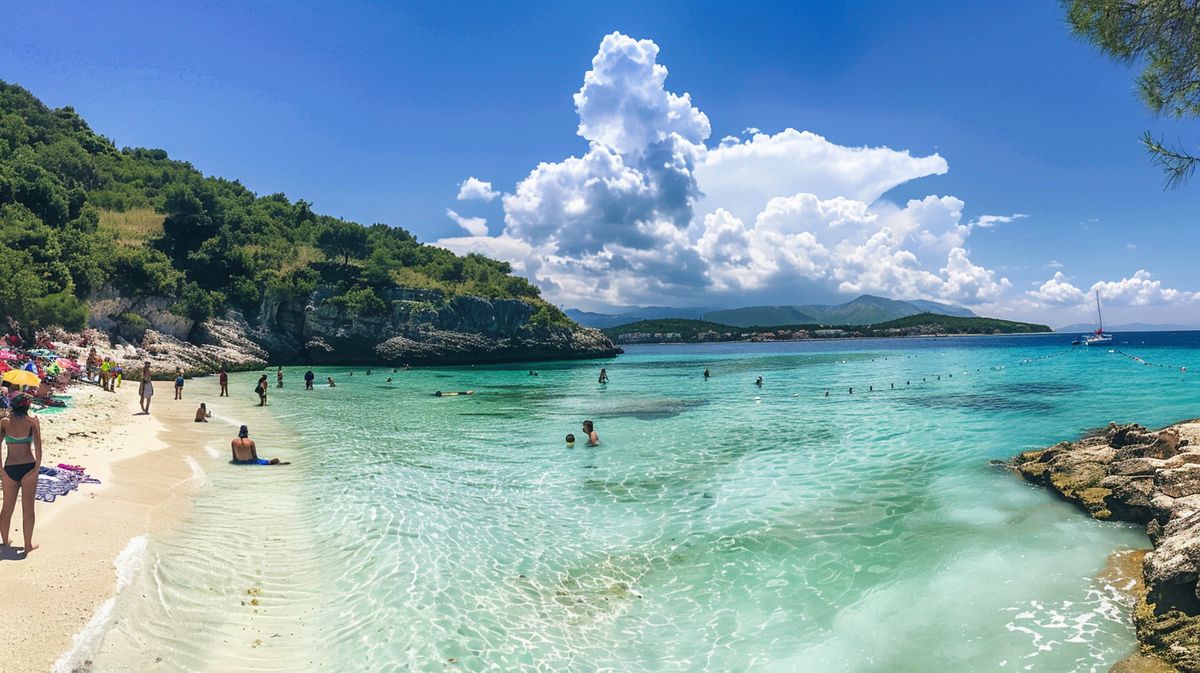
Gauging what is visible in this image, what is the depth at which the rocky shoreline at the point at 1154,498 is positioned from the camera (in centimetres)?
661

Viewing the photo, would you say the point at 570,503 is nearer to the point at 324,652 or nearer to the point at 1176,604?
the point at 324,652

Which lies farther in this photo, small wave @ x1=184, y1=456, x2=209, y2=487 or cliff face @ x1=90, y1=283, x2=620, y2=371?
cliff face @ x1=90, y1=283, x2=620, y2=371

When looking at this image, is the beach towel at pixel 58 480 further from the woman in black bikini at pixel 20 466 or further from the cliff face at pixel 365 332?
the cliff face at pixel 365 332

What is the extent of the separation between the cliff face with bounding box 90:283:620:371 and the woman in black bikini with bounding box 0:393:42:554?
5441cm

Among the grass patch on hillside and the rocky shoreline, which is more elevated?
the grass patch on hillside

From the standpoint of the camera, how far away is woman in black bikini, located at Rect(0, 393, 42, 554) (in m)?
7.43

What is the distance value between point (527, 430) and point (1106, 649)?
1968 centimetres

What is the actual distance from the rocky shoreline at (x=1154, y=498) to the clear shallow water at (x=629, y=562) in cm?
51

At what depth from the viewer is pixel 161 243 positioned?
69625mm

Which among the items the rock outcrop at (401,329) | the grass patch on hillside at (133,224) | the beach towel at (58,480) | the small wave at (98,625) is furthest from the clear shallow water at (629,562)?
the grass patch on hillside at (133,224)

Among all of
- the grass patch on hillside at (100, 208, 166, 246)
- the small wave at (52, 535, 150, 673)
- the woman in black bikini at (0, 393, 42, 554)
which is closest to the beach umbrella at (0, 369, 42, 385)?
the woman in black bikini at (0, 393, 42, 554)

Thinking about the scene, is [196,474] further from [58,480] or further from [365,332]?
[365,332]

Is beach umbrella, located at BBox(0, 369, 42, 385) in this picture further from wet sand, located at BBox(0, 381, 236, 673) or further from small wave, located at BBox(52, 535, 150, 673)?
small wave, located at BBox(52, 535, 150, 673)

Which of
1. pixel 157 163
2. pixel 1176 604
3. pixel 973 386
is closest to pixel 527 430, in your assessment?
pixel 1176 604
